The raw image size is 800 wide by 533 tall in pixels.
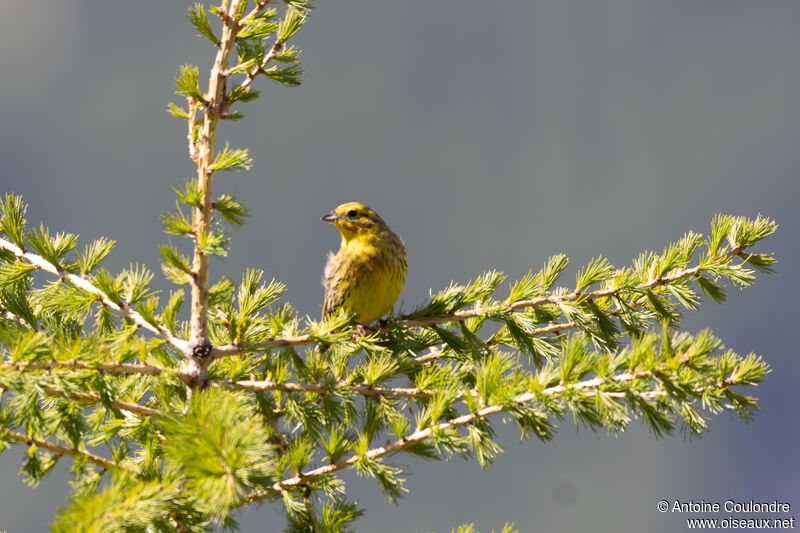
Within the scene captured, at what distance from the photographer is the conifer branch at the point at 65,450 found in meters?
2.42

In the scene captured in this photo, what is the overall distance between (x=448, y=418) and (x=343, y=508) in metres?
0.45

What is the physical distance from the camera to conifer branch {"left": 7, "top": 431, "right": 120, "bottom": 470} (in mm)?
2416

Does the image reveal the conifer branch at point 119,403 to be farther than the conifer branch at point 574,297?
No

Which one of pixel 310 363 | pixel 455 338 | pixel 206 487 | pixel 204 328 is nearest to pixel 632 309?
pixel 455 338

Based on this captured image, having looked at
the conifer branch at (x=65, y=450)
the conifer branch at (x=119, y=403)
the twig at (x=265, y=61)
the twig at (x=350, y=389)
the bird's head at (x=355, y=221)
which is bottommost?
the conifer branch at (x=65, y=450)

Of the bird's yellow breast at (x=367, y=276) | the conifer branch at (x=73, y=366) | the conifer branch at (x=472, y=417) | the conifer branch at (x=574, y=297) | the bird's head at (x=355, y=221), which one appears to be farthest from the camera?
the bird's head at (x=355, y=221)

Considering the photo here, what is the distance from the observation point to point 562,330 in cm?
327

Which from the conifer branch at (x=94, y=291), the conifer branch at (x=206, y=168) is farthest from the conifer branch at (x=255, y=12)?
the conifer branch at (x=94, y=291)

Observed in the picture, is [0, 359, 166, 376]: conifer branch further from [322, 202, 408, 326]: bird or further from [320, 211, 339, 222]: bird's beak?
[320, 211, 339, 222]: bird's beak

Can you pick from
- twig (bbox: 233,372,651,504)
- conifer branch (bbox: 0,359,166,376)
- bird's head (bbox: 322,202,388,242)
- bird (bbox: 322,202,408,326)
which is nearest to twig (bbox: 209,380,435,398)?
twig (bbox: 233,372,651,504)

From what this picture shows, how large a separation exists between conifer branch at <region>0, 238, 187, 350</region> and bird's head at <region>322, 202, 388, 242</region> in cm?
168

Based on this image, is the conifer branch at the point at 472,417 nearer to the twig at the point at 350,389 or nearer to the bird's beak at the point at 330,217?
the twig at the point at 350,389

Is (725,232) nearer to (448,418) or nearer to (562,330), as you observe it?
(562,330)

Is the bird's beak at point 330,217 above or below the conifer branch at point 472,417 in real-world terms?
above
